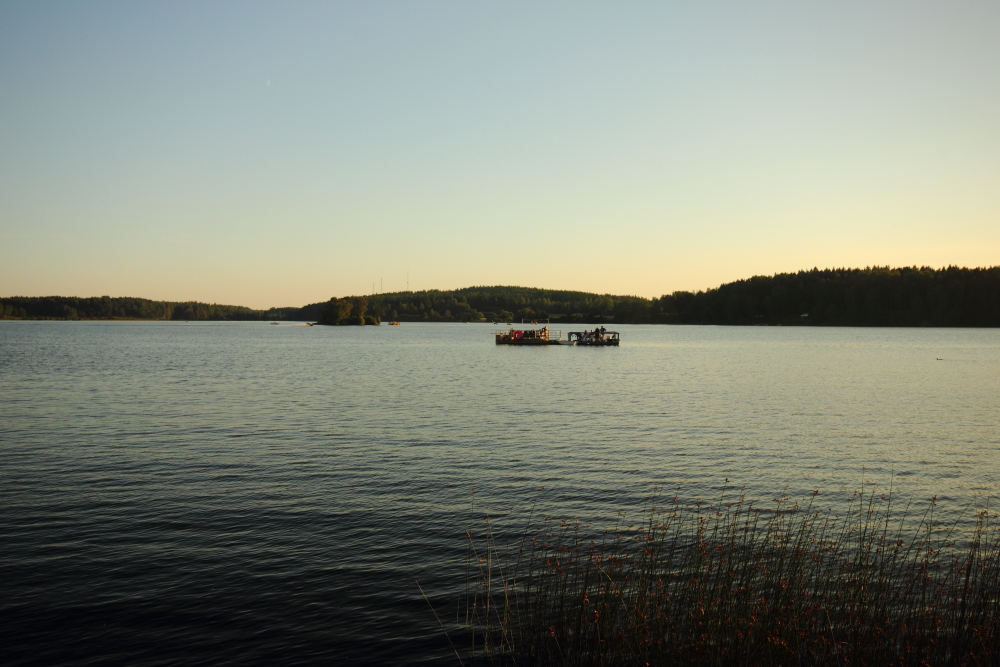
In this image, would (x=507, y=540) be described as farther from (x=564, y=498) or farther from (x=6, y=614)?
(x=6, y=614)

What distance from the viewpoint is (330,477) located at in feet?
69.7

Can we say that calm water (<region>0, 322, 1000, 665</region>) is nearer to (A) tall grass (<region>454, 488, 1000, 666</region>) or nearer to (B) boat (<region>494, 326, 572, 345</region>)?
(A) tall grass (<region>454, 488, 1000, 666</region>)

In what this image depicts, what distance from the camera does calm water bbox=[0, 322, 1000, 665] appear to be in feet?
36.8

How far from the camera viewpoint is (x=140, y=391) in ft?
148

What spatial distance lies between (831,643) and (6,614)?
13315 millimetres

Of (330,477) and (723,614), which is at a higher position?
(723,614)

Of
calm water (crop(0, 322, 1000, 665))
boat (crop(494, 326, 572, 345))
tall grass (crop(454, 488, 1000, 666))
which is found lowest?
calm water (crop(0, 322, 1000, 665))

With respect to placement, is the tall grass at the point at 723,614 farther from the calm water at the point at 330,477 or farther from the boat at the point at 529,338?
the boat at the point at 529,338

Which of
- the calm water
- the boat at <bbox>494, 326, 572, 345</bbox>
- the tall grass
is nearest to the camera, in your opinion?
the tall grass

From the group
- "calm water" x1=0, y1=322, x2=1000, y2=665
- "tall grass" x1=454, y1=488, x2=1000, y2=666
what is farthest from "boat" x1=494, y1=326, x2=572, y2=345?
"tall grass" x1=454, y1=488, x2=1000, y2=666

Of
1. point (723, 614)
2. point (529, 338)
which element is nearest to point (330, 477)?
point (723, 614)

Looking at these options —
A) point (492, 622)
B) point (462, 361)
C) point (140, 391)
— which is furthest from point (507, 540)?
point (462, 361)

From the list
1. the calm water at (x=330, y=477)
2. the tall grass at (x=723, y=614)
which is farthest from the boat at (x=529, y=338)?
the tall grass at (x=723, y=614)

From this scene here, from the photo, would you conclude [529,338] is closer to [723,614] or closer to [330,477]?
[330,477]
